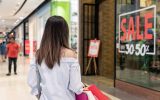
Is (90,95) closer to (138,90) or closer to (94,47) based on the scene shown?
(138,90)

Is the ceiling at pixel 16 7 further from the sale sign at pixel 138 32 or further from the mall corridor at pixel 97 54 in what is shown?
the sale sign at pixel 138 32

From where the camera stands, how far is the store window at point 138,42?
606 cm

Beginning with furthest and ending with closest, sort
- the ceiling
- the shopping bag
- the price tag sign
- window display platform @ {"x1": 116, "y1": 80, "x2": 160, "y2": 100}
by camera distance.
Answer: the ceiling, the price tag sign, window display platform @ {"x1": 116, "y1": 80, "x2": 160, "y2": 100}, the shopping bag

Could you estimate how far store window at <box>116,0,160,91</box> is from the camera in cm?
606

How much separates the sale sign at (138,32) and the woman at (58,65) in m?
4.25

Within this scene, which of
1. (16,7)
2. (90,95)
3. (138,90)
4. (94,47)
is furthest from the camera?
(16,7)

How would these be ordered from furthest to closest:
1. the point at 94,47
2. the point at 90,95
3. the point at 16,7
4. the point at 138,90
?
the point at 16,7 < the point at 94,47 < the point at 138,90 < the point at 90,95

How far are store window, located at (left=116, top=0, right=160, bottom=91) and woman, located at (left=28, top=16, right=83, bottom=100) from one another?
4.17 meters

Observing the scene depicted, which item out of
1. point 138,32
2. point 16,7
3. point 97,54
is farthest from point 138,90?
point 16,7

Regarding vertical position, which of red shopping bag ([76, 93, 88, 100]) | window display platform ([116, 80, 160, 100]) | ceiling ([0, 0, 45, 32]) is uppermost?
ceiling ([0, 0, 45, 32])

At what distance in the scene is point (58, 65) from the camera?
2.06 meters

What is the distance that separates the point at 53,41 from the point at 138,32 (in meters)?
4.90

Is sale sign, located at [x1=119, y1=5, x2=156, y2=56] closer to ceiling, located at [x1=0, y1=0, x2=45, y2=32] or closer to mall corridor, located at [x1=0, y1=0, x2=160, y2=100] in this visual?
mall corridor, located at [x1=0, y1=0, x2=160, y2=100]

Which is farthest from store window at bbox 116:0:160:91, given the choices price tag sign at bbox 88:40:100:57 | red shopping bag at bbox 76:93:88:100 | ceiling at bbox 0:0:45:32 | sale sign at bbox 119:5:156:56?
ceiling at bbox 0:0:45:32
